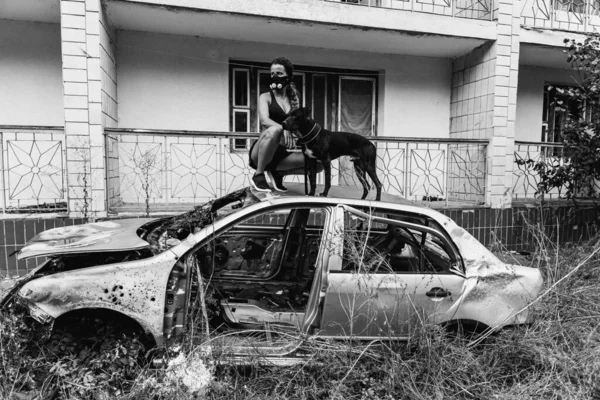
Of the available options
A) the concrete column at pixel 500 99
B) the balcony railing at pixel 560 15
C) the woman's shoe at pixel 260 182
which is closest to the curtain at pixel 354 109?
the concrete column at pixel 500 99

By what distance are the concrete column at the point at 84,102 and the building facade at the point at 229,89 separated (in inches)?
0.6

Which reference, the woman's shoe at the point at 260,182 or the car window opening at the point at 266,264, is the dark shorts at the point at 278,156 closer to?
the woman's shoe at the point at 260,182

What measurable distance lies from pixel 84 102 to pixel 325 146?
354 centimetres

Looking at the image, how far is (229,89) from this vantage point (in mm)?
7332

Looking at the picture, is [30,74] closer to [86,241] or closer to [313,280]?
[86,241]

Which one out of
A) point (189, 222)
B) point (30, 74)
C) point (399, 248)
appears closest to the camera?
point (189, 222)

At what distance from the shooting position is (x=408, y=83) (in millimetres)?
7977

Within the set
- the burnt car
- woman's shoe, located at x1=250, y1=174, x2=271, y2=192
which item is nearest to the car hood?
the burnt car

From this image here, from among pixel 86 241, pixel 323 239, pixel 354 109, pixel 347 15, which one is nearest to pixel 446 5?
pixel 347 15

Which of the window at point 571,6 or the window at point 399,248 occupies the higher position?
the window at point 571,6

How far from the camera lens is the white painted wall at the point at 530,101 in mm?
8523

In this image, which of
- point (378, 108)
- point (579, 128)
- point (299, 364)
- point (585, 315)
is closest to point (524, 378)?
point (585, 315)

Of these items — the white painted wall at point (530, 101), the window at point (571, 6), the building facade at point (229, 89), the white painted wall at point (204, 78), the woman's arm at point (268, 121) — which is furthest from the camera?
the white painted wall at point (530, 101)

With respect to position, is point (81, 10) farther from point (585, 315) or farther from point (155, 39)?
point (585, 315)
